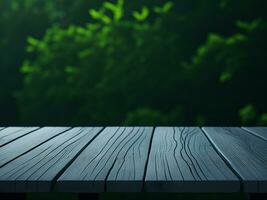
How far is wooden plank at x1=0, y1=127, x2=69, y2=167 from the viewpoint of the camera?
7.03 ft

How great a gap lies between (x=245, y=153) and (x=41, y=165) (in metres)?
0.82

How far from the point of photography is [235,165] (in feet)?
6.30

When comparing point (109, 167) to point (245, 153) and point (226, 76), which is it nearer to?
point (245, 153)

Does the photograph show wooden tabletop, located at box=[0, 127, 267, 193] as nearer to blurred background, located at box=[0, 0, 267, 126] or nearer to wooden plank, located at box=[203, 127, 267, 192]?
wooden plank, located at box=[203, 127, 267, 192]

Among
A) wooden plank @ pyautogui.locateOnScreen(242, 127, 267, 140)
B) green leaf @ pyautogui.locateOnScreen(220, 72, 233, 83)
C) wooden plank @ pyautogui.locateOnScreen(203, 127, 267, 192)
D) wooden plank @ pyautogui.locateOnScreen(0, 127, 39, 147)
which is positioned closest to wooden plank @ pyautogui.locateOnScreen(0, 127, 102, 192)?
wooden plank @ pyautogui.locateOnScreen(0, 127, 39, 147)

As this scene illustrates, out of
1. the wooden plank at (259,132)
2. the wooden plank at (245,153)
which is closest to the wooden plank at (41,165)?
the wooden plank at (245,153)

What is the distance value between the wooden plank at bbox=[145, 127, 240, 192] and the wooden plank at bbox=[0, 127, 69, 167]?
0.52 metres

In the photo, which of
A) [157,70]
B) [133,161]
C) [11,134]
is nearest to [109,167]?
[133,161]

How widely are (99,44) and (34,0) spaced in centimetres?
646

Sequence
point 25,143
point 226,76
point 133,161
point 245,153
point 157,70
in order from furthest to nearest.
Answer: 1. point 157,70
2. point 226,76
3. point 25,143
4. point 245,153
5. point 133,161

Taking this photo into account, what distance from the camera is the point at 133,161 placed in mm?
2006

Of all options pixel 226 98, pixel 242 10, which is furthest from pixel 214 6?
pixel 226 98

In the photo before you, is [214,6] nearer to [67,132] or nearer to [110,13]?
[110,13]

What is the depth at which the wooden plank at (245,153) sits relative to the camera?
1653 mm
